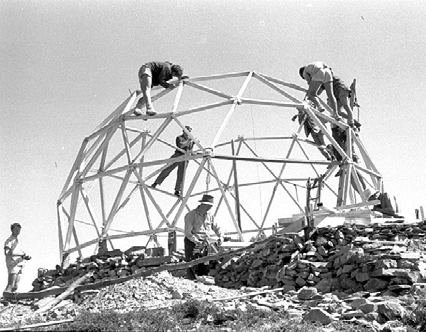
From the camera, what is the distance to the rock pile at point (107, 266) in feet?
50.2

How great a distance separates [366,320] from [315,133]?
12946 mm

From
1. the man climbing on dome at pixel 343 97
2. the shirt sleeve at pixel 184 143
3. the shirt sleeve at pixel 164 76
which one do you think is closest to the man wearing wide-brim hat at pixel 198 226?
the shirt sleeve at pixel 184 143

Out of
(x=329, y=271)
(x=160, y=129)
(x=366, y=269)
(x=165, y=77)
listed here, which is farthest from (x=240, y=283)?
(x=165, y=77)

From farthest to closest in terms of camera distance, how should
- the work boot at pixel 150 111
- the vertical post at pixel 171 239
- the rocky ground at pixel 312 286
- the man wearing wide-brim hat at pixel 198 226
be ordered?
1. the vertical post at pixel 171 239
2. the work boot at pixel 150 111
3. the man wearing wide-brim hat at pixel 198 226
4. the rocky ground at pixel 312 286

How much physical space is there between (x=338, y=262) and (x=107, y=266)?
21.8ft

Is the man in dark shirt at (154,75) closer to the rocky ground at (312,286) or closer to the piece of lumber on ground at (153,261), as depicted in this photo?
the piece of lumber on ground at (153,261)

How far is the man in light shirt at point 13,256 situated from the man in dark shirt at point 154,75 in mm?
5037

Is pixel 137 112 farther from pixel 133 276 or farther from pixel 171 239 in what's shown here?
pixel 133 276

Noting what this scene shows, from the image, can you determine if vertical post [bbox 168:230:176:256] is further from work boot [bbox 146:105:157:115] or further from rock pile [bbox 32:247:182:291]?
work boot [bbox 146:105:157:115]

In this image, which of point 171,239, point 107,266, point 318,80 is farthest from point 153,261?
point 318,80

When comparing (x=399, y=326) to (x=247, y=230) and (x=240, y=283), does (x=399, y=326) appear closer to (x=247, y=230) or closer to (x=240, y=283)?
(x=240, y=283)

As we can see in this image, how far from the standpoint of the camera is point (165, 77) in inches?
757

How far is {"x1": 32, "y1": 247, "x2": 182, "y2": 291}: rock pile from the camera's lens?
1529 centimetres

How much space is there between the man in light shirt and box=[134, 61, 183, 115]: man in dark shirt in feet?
16.5
